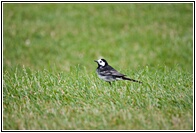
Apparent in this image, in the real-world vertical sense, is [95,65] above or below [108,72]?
above

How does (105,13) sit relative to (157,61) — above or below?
above

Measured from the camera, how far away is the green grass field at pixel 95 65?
5.20 m

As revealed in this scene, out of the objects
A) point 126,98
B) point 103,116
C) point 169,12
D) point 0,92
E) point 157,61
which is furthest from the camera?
point 169,12

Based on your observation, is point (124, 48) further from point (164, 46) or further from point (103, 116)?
point (103, 116)

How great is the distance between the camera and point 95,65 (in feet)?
46.4

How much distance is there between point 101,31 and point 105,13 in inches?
72.2

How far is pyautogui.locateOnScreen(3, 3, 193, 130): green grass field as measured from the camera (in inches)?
205

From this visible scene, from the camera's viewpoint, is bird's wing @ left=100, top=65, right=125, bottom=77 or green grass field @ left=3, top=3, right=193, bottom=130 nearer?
green grass field @ left=3, top=3, right=193, bottom=130

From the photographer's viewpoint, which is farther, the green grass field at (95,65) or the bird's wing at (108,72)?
the bird's wing at (108,72)

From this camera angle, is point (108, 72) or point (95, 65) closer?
point (108, 72)

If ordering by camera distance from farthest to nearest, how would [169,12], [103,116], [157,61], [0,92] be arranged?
[169,12]
[157,61]
[0,92]
[103,116]

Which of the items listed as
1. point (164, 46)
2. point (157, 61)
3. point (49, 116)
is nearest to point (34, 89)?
point (49, 116)

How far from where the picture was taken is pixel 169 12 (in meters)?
18.0

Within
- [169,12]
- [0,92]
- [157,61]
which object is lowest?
[0,92]
